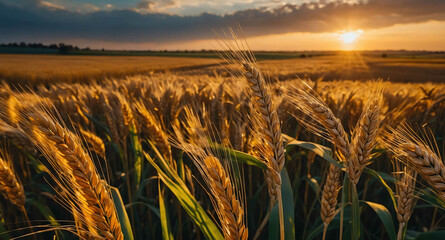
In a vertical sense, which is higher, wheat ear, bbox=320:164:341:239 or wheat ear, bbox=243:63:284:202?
wheat ear, bbox=243:63:284:202

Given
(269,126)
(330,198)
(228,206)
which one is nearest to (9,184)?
(228,206)

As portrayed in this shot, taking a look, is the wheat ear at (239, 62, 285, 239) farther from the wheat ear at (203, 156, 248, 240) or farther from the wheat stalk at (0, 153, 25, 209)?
the wheat stalk at (0, 153, 25, 209)

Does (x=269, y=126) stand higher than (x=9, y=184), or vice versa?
(x=269, y=126)

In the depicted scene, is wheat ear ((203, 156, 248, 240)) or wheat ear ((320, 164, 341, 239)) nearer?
wheat ear ((203, 156, 248, 240))

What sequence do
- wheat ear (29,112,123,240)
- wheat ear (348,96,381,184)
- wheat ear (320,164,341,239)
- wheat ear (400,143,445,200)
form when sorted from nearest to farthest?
wheat ear (29,112,123,240) < wheat ear (400,143,445,200) < wheat ear (348,96,381,184) < wheat ear (320,164,341,239)

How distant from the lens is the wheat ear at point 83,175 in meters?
0.72

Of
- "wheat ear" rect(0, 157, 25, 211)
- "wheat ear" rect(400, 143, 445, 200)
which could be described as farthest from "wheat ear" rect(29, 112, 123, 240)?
"wheat ear" rect(400, 143, 445, 200)

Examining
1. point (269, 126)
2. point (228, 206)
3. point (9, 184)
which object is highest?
point (269, 126)

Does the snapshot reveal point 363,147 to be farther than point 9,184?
No

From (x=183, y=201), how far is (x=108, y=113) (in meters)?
1.45

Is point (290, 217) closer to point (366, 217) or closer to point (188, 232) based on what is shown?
point (188, 232)

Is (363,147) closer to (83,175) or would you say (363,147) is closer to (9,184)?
(83,175)

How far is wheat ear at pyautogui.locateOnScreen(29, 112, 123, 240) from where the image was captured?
72cm

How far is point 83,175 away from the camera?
2.42ft
